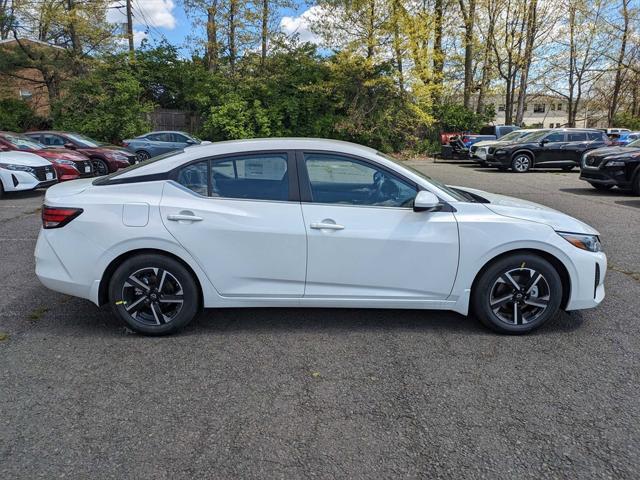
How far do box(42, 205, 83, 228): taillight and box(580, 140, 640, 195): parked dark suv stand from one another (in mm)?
11681

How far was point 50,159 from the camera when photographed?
11.4 m

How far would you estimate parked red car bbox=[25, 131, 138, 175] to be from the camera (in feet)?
Answer: 44.0

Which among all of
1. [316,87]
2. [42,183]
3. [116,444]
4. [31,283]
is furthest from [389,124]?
[116,444]

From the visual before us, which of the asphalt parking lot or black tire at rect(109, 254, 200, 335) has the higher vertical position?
black tire at rect(109, 254, 200, 335)

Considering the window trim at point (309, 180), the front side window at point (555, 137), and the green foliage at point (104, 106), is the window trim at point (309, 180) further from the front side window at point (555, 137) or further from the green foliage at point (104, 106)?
the green foliage at point (104, 106)

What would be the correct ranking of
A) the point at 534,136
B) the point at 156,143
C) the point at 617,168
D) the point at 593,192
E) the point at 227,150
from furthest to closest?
the point at 156,143 → the point at 534,136 → the point at 593,192 → the point at 617,168 → the point at 227,150

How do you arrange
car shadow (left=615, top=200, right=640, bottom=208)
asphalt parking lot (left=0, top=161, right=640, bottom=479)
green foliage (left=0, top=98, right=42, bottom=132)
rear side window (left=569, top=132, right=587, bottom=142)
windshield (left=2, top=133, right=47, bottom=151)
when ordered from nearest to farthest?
asphalt parking lot (left=0, top=161, right=640, bottom=479) → car shadow (left=615, top=200, right=640, bottom=208) → windshield (left=2, top=133, right=47, bottom=151) → rear side window (left=569, top=132, right=587, bottom=142) → green foliage (left=0, top=98, right=42, bottom=132)

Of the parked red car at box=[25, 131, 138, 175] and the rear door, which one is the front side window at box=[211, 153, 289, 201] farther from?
the rear door

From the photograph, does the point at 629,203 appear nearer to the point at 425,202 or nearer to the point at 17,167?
the point at 425,202

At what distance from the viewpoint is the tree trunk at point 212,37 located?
24.6m

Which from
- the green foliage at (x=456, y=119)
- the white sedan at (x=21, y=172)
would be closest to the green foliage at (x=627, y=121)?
the green foliage at (x=456, y=119)

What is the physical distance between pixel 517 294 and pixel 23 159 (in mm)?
10801

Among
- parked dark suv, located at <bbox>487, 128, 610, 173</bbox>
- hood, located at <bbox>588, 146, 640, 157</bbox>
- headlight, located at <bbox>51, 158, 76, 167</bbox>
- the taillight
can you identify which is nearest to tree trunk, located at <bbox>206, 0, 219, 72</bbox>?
headlight, located at <bbox>51, 158, 76, 167</bbox>

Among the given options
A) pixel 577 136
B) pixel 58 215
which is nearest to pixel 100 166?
pixel 58 215
